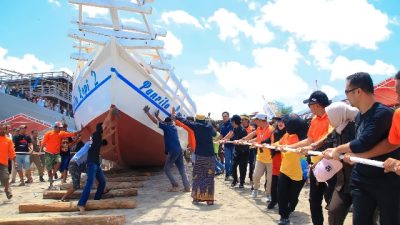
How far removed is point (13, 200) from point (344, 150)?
7013mm

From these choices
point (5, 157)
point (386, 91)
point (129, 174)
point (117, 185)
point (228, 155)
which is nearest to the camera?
point (5, 157)

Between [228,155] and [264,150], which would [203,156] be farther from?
[228,155]

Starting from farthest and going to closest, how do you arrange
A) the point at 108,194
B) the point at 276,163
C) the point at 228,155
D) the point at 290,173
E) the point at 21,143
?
1. the point at 21,143
2. the point at 228,155
3. the point at 108,194
4. the point at 276,163
5. the point at 290,173

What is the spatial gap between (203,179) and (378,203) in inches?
172

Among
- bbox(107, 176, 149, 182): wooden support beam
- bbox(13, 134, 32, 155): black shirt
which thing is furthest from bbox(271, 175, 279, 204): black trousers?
bbox(13, 134, 32, 155): black shirt

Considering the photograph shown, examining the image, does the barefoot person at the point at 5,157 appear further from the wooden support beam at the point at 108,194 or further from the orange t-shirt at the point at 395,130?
the orange t-shirt at the point at 395,130

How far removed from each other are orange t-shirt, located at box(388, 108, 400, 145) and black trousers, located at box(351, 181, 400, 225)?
0.32m

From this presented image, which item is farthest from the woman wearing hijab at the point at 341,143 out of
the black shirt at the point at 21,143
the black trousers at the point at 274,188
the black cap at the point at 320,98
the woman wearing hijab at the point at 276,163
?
the black shirt at the point at 21,143

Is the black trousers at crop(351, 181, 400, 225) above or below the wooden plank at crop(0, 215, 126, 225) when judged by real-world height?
above

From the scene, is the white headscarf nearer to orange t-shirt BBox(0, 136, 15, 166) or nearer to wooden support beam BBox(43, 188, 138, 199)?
wooden support beam BBox(43, 188, 138, 199)

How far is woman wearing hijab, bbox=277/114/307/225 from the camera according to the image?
479cm

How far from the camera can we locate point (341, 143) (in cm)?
369

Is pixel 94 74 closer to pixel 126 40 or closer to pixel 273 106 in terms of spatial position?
pixel 126 40

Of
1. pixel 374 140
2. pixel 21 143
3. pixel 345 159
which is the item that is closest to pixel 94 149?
pixel 345 159
